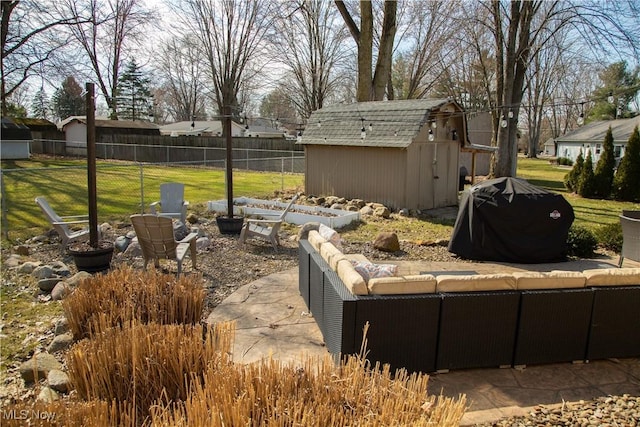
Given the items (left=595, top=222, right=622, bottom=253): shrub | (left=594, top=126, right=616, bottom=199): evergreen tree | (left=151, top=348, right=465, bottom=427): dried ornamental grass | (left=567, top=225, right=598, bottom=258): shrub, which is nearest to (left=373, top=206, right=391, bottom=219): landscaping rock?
(left=567, top=225, right=598, bottom=258): shrub

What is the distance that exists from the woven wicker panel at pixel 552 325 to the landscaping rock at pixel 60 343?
4.50 metres

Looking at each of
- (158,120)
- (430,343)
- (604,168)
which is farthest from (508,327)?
(158,120)

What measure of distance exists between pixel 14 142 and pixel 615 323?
32200 millimetres

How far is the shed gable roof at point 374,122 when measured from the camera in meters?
13.7

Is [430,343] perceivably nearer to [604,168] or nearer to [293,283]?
[293,283]

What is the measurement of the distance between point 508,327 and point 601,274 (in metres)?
1.19

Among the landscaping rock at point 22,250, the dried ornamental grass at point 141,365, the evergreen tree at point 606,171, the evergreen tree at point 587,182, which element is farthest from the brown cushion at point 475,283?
the evergreen tree at point 606,171

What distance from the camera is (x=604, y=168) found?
19.8 metres

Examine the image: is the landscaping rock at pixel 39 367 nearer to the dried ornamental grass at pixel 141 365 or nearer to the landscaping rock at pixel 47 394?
the landscaping rock at pixel 47 394

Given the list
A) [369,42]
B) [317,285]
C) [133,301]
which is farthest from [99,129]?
[317,285]

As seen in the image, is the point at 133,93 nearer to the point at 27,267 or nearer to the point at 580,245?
the point at 27,267

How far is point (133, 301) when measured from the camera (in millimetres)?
4543

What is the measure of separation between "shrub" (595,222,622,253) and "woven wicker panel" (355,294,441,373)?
8331 mm

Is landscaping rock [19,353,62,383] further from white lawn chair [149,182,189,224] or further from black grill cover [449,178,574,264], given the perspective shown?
black grill cover [449,178,574,264]
